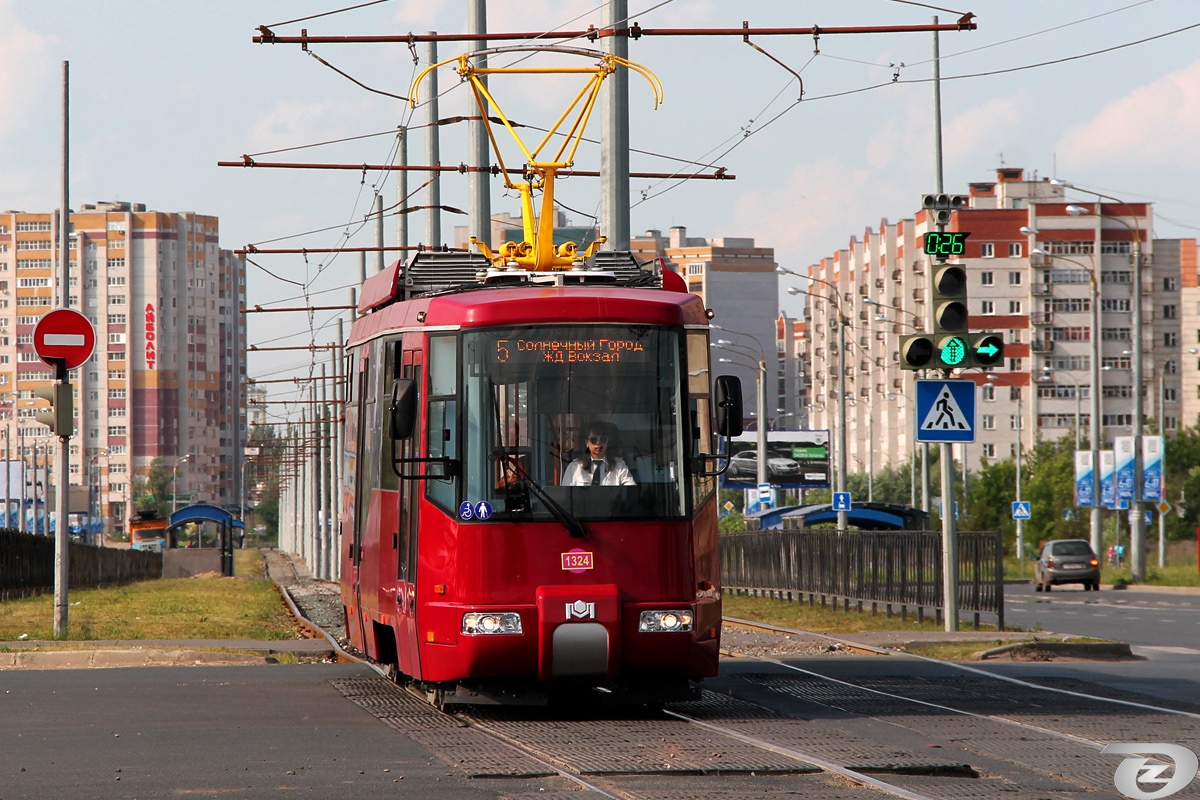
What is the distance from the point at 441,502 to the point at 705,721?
2.50m

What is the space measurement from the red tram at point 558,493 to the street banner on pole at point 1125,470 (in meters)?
37.1

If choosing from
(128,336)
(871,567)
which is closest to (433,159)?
(871,567)

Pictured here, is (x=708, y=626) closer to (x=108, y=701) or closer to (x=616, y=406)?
(x=616, y=406)

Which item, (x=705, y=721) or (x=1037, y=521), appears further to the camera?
(x=1037, y=521)

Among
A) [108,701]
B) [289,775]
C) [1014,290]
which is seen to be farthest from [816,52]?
[1014,290]

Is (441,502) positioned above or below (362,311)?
below

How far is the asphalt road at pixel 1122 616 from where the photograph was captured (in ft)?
75.1

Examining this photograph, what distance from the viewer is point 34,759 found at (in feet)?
32.3

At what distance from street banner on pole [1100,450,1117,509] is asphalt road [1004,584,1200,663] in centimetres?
447

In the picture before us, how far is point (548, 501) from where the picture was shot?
11766 mm

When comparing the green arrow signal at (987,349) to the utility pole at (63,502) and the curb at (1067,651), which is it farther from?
the utility pole at (63,502)

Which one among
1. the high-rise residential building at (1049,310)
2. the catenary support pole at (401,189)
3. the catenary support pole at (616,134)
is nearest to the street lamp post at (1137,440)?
the catenary support pole at (401,189)

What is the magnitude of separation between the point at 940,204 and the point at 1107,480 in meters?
31.7

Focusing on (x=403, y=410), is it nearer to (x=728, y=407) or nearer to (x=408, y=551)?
(x=408, y=551)
